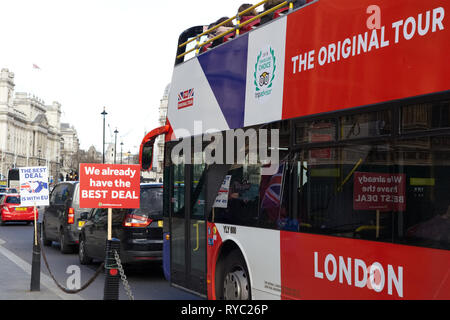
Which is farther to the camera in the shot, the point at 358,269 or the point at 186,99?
the point at 186,99

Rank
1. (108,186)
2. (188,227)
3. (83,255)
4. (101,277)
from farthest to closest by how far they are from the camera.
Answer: (83,255), (101,277), (108,186), (188,227)

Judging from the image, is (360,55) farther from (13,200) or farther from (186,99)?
(13,200)

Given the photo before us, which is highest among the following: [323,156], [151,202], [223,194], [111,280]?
[323,156]

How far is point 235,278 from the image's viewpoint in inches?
286

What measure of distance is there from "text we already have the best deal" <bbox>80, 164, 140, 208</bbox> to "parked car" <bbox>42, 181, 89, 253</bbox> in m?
6.20

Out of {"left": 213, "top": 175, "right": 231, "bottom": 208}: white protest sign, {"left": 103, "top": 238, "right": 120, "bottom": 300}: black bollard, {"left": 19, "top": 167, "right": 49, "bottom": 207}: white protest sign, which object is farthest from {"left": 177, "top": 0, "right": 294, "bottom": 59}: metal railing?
{"left": 19, "top": 167, "right": 49, "bottom": 207}: white protest sign

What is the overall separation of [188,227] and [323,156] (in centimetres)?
330

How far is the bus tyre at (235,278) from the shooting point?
707cm

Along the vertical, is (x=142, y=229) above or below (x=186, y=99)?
below

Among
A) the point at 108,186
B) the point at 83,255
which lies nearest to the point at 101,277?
the point at 83,255

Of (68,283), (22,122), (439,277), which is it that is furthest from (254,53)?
(22,122)

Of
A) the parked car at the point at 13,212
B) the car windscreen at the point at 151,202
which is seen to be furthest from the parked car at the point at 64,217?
the parked car at the point at 13,212

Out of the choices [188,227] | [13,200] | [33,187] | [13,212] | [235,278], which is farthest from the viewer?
[13,200]

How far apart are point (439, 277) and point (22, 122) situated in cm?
17724
